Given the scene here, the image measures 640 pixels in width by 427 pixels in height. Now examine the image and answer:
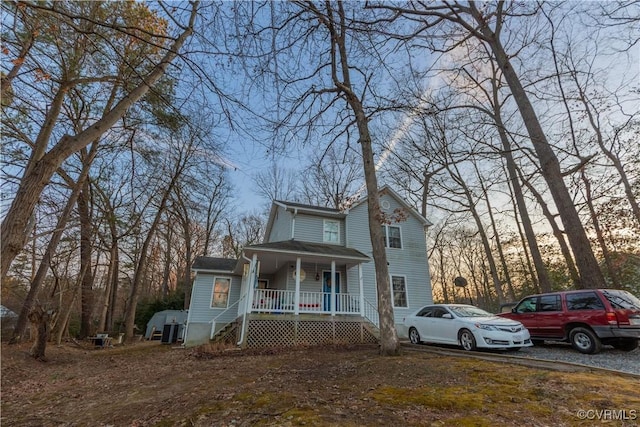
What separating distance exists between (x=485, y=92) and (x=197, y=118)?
13.1 metres

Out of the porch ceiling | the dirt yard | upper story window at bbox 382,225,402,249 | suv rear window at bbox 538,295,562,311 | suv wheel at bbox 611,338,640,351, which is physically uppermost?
upper story window at bbox 382,225,402,249

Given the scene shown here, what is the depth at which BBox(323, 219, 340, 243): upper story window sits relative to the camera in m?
15.2

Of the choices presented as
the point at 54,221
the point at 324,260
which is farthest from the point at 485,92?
the point at 54,221

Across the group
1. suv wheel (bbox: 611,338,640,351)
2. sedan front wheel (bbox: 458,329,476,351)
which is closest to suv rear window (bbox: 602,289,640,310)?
suv wheel (bbox: 611,338,640,351)

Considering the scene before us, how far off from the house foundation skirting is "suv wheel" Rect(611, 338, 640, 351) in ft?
22.6

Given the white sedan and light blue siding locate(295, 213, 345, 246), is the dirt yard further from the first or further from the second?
light blue siding locate(295, 213, 345, 246)

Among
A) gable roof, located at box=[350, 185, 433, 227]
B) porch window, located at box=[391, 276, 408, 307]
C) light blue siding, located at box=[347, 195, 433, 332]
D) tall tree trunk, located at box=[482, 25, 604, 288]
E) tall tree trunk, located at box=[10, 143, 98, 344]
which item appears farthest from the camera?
gable roof, located at box=[350, 185, 433, 227]

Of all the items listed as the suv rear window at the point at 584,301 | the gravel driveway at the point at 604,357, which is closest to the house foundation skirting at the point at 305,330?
the gravel driveway at the point at 604,357

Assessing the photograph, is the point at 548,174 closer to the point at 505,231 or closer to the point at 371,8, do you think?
the point at 371,8

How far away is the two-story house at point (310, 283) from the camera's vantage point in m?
11.2

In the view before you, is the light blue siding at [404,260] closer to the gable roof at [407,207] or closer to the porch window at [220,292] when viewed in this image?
the gable roof at [407,207]

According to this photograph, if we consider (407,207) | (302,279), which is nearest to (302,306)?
(302,279)

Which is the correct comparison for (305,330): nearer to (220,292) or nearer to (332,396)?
(220,292)
